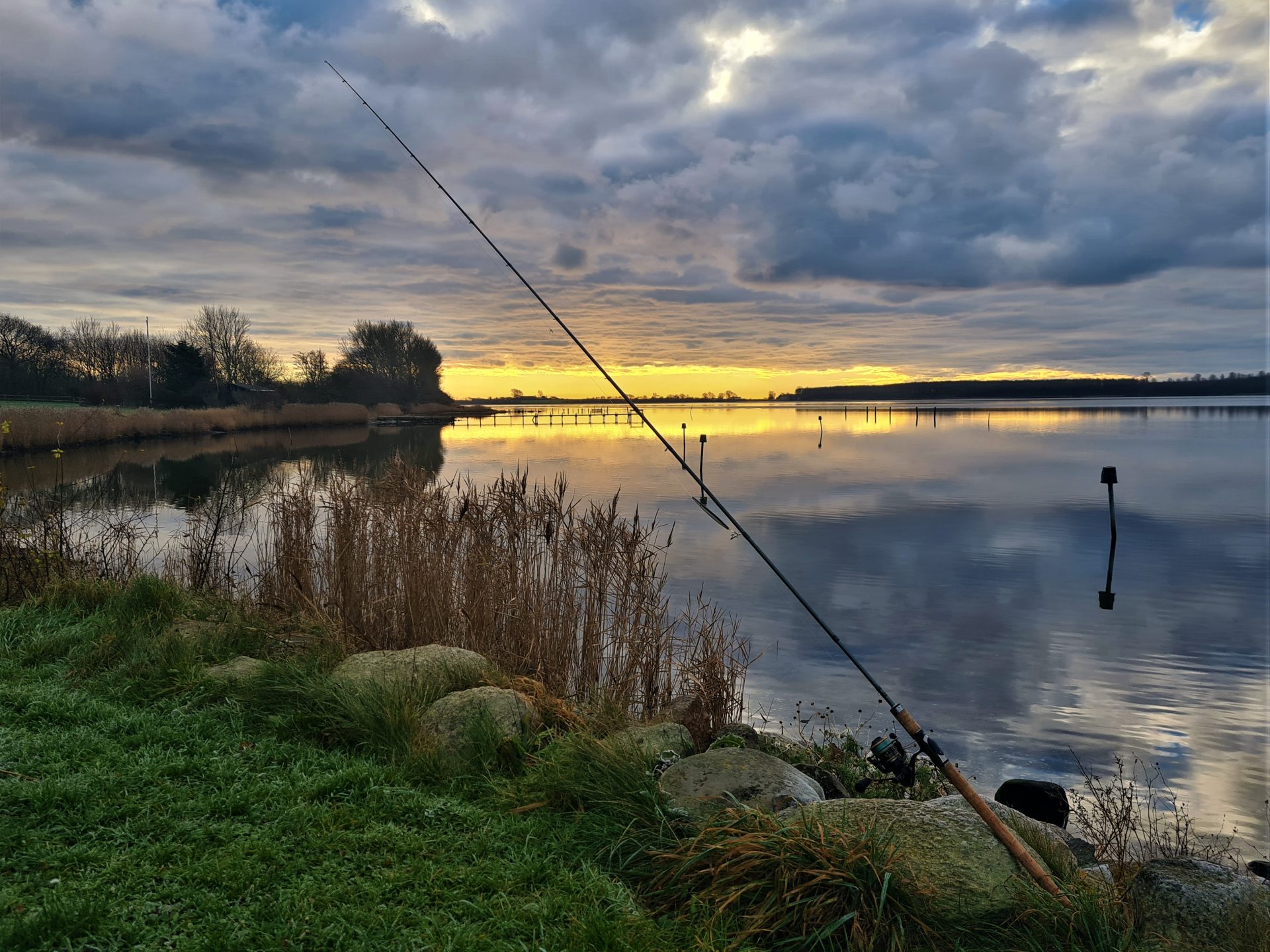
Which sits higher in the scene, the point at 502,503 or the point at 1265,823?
the point at 502,503

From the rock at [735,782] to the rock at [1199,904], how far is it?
1.73 meters

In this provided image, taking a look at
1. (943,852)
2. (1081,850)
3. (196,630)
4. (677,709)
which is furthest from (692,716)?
(196,630)

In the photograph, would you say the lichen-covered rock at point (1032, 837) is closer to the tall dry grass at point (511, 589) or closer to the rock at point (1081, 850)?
the rock at point (1081, 850)

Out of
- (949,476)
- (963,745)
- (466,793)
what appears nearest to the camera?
(466,793)

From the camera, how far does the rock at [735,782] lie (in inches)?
186

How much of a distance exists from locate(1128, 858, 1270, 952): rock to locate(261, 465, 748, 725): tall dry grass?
14.4 ft

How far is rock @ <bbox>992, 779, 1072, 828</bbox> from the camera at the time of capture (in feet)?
22.8

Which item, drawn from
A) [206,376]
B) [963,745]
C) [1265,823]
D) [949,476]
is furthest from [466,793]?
[206,376]

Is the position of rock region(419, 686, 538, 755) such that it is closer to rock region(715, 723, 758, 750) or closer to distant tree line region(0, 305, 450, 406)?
rock region(715, 723, 758, 750)

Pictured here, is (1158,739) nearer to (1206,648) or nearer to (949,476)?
(1206,648)

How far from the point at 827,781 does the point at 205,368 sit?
256 ft

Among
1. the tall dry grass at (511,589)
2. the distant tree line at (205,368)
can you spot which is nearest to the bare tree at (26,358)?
the distant tree line at (205,368)

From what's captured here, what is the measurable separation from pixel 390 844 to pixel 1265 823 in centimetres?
843

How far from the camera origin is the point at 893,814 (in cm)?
423
